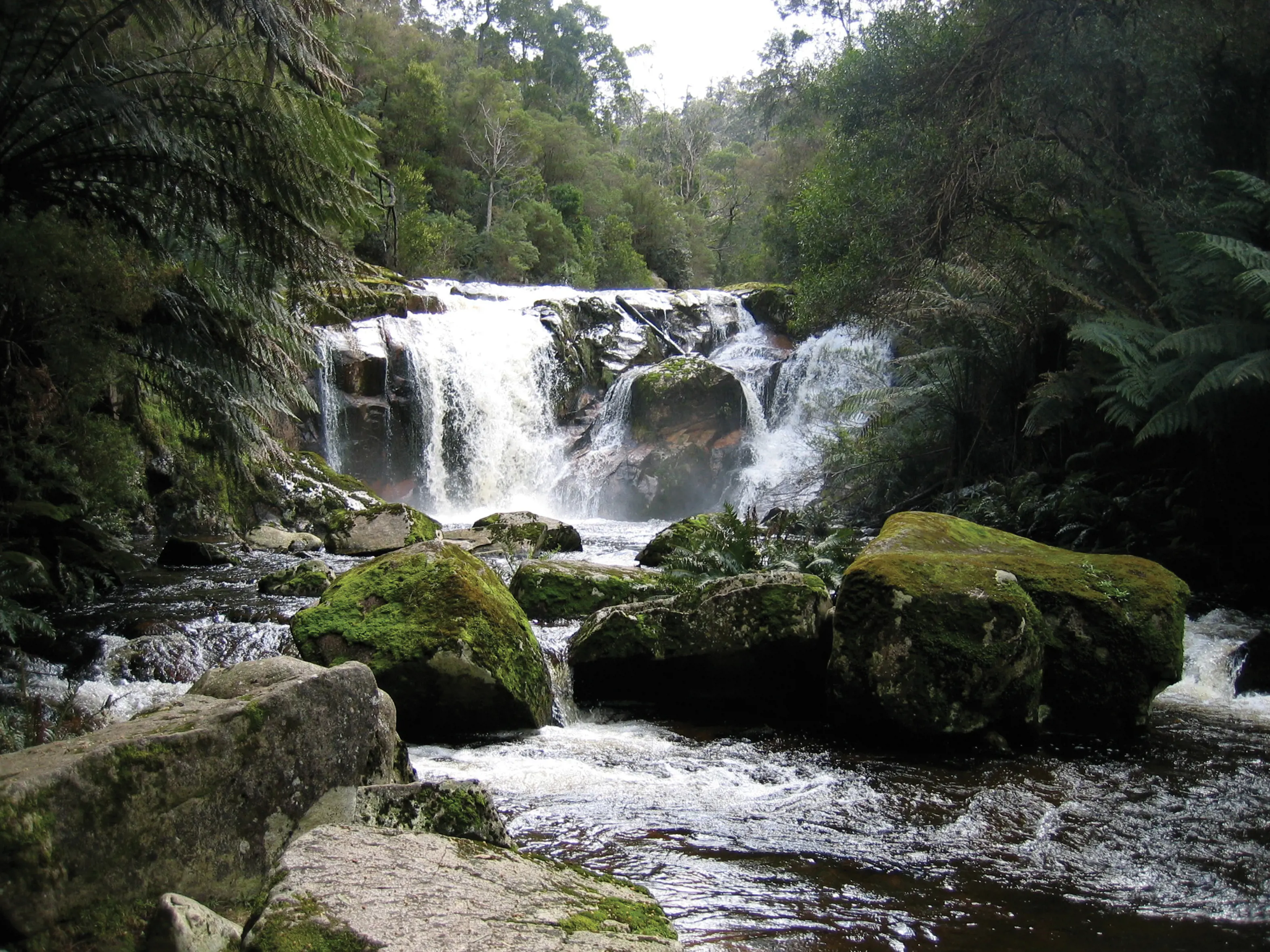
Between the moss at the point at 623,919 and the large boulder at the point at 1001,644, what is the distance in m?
3.06

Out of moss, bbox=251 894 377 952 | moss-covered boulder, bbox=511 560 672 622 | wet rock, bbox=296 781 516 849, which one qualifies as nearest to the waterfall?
moss-covered boulder, bbox=511 560 672 622

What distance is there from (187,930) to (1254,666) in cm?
688

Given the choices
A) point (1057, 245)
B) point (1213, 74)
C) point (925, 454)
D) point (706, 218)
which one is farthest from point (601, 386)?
point (706, 218)

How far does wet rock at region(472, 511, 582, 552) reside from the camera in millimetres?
10984

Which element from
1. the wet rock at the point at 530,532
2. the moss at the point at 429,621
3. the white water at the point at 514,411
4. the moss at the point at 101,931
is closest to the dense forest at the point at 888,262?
the moss at the point at 429,621

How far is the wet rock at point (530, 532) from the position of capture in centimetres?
1098

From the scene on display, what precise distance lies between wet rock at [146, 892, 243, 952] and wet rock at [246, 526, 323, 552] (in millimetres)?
8861

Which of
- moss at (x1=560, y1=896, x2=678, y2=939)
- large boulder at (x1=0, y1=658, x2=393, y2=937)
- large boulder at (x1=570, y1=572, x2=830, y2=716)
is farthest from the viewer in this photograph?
large boulder at (x1=570, y1=572, x2=830, y2=716)

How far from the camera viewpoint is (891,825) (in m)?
3.94

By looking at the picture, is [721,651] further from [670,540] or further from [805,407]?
[805,407]

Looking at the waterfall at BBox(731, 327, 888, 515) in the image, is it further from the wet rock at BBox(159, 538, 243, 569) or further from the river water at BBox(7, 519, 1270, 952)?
the river water at BBox(7, 519, 1270, 952)

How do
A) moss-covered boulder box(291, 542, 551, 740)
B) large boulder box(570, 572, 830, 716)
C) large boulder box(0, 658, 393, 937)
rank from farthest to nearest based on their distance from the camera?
large boulder box(570, 572, 830, 716), moss-covered boulder box(291, 542, 551, 740), large boulder box(0, 658, 393, 937)

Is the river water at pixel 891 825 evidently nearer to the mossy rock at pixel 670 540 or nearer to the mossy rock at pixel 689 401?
the mossy rock at pixel 670 540

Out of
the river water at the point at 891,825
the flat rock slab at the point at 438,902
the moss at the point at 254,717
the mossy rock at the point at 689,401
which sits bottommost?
the river water at the point at 891,825
